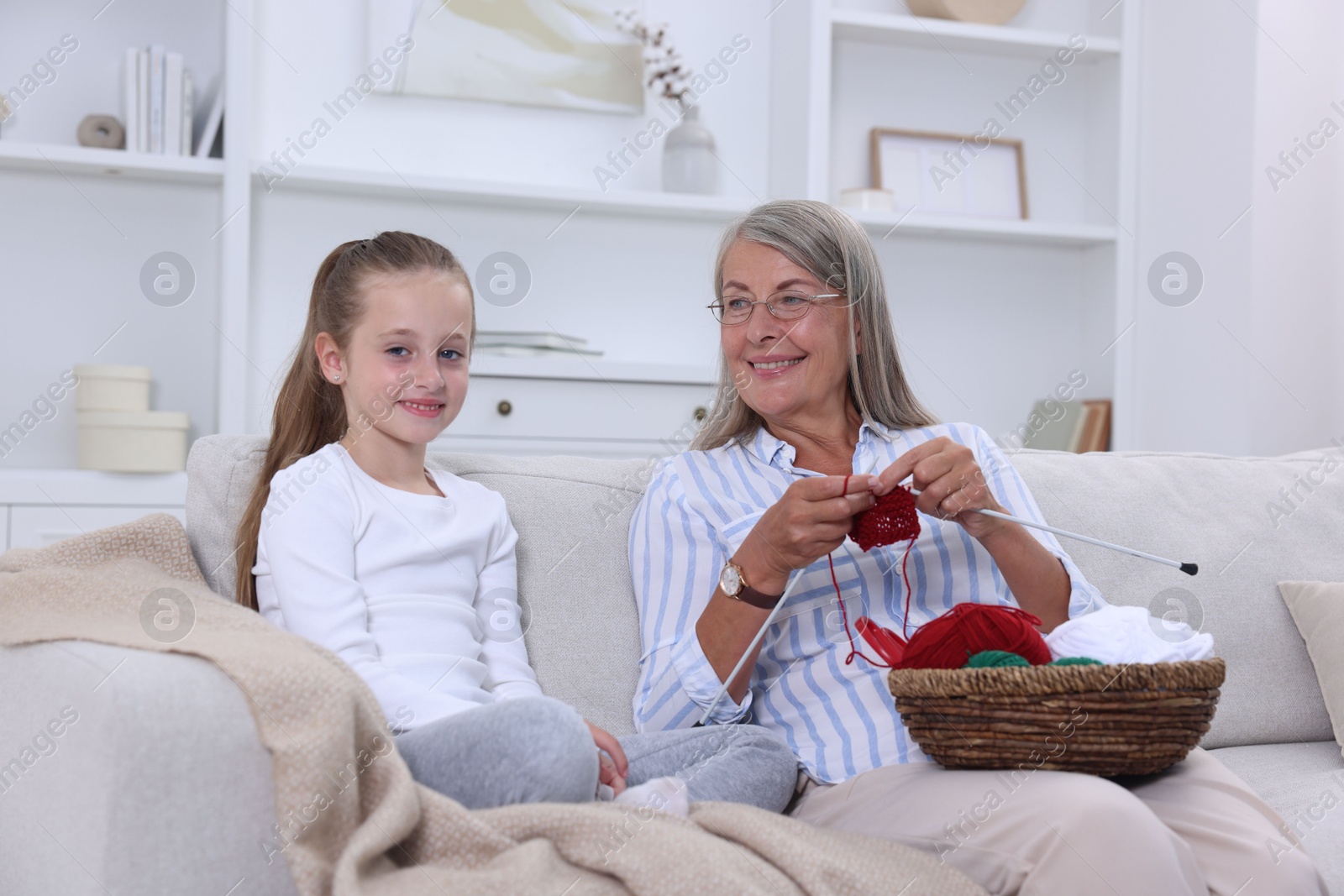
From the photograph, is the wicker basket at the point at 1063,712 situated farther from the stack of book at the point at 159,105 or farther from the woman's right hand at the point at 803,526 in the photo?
the stack of book at the point at 159,105

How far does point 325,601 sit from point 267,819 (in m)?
0.34

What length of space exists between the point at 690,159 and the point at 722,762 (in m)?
2.01

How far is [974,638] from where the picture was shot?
1.11 metres

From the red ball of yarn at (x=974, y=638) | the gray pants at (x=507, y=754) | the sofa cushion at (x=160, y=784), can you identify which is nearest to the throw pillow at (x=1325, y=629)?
the red ball of yarn at (x=974, y=638)

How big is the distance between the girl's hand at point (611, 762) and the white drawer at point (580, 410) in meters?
1.40

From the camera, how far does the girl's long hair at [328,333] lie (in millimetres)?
1430

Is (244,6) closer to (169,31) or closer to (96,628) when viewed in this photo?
(169,31)

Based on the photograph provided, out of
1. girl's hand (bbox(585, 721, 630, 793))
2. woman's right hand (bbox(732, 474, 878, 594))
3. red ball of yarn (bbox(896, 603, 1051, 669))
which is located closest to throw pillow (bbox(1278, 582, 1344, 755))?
red ball of yarn (bbox(896, 603, 1051, 669))

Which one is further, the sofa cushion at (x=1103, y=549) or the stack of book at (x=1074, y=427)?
the stack of book at (x=1074, y=427)

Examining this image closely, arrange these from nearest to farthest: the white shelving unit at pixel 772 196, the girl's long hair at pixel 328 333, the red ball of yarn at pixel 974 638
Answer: the red ball of yarn at pixel 974 638 < the girl's long hair at pixel 328 333 < the white shelving unit at pixel 772 196

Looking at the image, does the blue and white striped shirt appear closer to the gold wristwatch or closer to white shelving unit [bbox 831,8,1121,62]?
the gold wristwatch

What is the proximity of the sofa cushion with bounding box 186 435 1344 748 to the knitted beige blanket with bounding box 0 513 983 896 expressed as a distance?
0.38m

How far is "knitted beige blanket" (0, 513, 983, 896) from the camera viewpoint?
88 centimetres

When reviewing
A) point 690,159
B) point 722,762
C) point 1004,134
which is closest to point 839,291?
point 722,762
